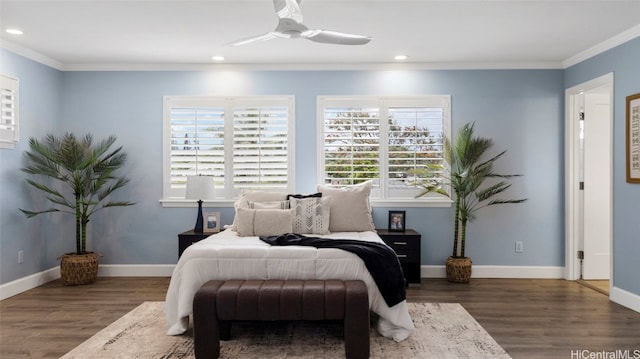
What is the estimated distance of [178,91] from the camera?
5.30 metres

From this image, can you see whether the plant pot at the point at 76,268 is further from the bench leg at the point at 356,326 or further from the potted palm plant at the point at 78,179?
the bench leg at the point at 356,326

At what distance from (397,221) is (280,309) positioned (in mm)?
2513

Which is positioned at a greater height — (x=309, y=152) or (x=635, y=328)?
(x=309, y=152)

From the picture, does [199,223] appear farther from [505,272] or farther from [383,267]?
[505,272]

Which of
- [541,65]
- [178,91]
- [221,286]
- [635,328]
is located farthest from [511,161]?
[178,91]

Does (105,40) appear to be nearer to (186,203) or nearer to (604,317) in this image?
(186,203)

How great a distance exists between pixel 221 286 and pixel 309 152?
2579 millimetres

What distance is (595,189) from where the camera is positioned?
198 inches

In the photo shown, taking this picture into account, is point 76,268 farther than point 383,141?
No

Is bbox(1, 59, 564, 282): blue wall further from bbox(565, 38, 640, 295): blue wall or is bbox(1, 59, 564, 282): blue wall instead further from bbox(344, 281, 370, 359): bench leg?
bbox(344, 281, 370, 359): bench leg

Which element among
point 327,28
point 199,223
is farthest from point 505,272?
point 199,223

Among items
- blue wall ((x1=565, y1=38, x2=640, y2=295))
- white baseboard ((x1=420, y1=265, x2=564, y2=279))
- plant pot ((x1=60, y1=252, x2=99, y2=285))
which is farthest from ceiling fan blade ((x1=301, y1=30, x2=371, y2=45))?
plant pot ((x1=60, y1=252, x2=99, y2=285))

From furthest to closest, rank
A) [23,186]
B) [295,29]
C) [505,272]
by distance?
[505,272] < [23,186] < [295,29]

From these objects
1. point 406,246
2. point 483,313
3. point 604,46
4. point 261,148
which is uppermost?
point 604,46
